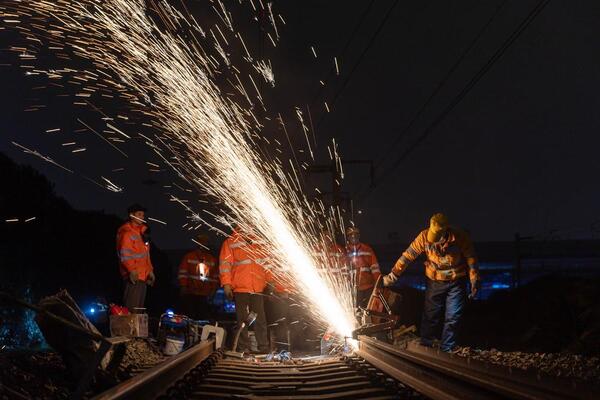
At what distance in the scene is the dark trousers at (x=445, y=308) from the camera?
865cm

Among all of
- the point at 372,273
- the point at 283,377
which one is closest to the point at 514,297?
the point at 372,273

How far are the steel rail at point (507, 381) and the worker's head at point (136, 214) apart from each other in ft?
17.4

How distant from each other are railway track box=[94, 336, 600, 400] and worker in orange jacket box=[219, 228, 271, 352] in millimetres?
2135

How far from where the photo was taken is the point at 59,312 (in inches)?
219

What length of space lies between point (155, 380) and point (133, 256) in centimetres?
493

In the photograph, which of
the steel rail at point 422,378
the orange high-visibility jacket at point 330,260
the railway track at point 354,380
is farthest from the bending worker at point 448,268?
the orange high-visibility jacket at point 330,260

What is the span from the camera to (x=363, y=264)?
1181cm

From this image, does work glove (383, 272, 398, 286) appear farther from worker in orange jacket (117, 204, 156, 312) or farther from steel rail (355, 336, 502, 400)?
worker in orange jacket (117, 204, 156, 312)

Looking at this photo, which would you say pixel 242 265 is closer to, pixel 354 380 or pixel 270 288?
pixel 270 288

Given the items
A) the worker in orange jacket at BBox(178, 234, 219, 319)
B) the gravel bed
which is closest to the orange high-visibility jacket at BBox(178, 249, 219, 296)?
the worker in orange jacket at BBox(178, 234, 219, 319)

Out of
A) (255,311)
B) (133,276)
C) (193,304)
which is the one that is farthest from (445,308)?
(193,304)

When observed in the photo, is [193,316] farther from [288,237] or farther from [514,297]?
[514,297]

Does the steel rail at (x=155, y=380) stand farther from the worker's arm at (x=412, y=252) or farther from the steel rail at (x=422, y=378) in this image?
the worker's arm at (x=412, y=252)

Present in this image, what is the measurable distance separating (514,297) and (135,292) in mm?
18647
